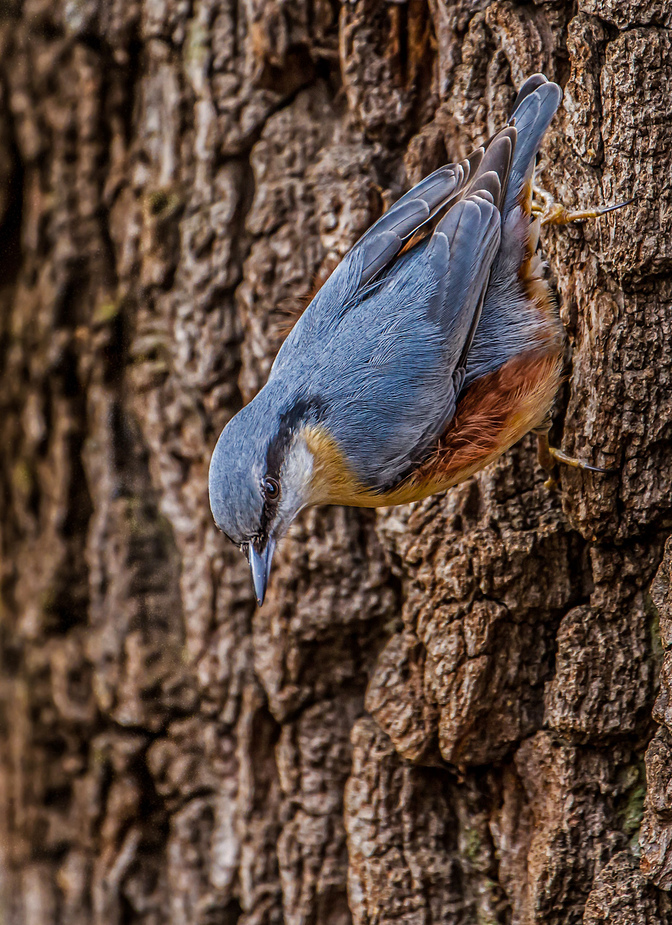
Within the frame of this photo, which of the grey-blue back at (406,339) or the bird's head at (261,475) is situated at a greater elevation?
the grey-blue back at (406,339)

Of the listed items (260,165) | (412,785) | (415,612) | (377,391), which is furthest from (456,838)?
(260,165)

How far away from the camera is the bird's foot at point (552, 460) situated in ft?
7.88

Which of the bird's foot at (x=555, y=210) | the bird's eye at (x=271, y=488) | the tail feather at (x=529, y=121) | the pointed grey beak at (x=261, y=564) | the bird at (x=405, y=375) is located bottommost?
the pointed grey beak at (x=261, y=564)

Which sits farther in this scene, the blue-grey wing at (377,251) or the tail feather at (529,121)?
the blue-grey wing at (377,251)

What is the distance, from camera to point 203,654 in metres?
3.10

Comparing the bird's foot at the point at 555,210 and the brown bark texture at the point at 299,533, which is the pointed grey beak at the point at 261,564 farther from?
the bird's foot at the point at 555,210

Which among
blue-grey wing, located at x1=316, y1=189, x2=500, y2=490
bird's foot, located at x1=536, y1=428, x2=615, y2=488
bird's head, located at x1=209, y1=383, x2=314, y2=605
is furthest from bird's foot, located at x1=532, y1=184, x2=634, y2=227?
bird's head, located at x1=209, y1=383, x2=314, y2=605

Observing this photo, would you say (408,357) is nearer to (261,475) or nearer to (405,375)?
(405,375)

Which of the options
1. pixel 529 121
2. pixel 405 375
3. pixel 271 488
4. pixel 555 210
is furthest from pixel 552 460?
pixel 529 121

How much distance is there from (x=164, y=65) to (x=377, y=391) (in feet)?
5.09

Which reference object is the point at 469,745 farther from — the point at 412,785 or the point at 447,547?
the point at 447,547

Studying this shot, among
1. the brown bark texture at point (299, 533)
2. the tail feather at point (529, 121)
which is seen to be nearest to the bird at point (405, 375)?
the tail feather at point (529, 121)

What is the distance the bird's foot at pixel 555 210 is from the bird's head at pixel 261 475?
80 centimetres

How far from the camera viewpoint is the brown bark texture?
2.40m
